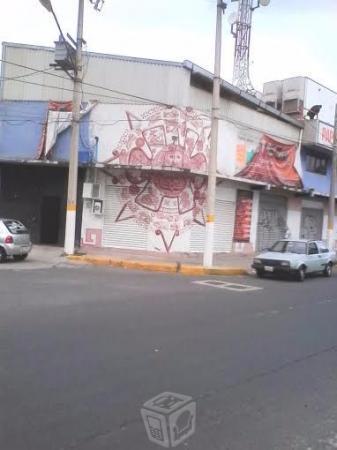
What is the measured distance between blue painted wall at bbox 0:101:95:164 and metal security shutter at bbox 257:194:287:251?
9.84m

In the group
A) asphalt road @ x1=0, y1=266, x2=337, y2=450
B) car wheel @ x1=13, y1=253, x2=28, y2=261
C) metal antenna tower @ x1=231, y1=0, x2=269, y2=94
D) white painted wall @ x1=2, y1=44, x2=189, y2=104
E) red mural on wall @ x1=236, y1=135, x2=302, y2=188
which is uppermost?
metal antenna tower @ x1=231, y1=0, x2=269, y2=94

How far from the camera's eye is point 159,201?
2300 cm

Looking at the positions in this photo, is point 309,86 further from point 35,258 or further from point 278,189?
point 35,258

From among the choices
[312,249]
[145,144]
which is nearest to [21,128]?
[145,144]

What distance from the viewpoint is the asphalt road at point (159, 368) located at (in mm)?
4484

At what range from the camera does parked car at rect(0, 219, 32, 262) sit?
18.7 m

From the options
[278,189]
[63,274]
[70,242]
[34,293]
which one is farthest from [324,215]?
[34,293]

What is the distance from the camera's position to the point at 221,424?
15.5 ft

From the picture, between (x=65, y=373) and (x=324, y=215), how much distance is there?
29.9 m

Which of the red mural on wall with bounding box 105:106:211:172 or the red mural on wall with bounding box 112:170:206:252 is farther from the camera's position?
the red mural on wall with bounding box 112:170:206:252

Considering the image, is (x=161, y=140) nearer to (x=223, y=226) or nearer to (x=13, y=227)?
(x=223, y=226)

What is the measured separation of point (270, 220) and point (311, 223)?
199 inches

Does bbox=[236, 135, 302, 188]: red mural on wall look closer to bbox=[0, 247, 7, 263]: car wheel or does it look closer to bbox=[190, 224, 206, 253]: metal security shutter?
bbox=[190, 224, 206, 253]: metal security shutter

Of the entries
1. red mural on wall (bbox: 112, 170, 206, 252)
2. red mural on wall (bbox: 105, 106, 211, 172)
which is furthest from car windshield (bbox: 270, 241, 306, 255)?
red mural on wall (bbox: 105, 106, 211, 172)
